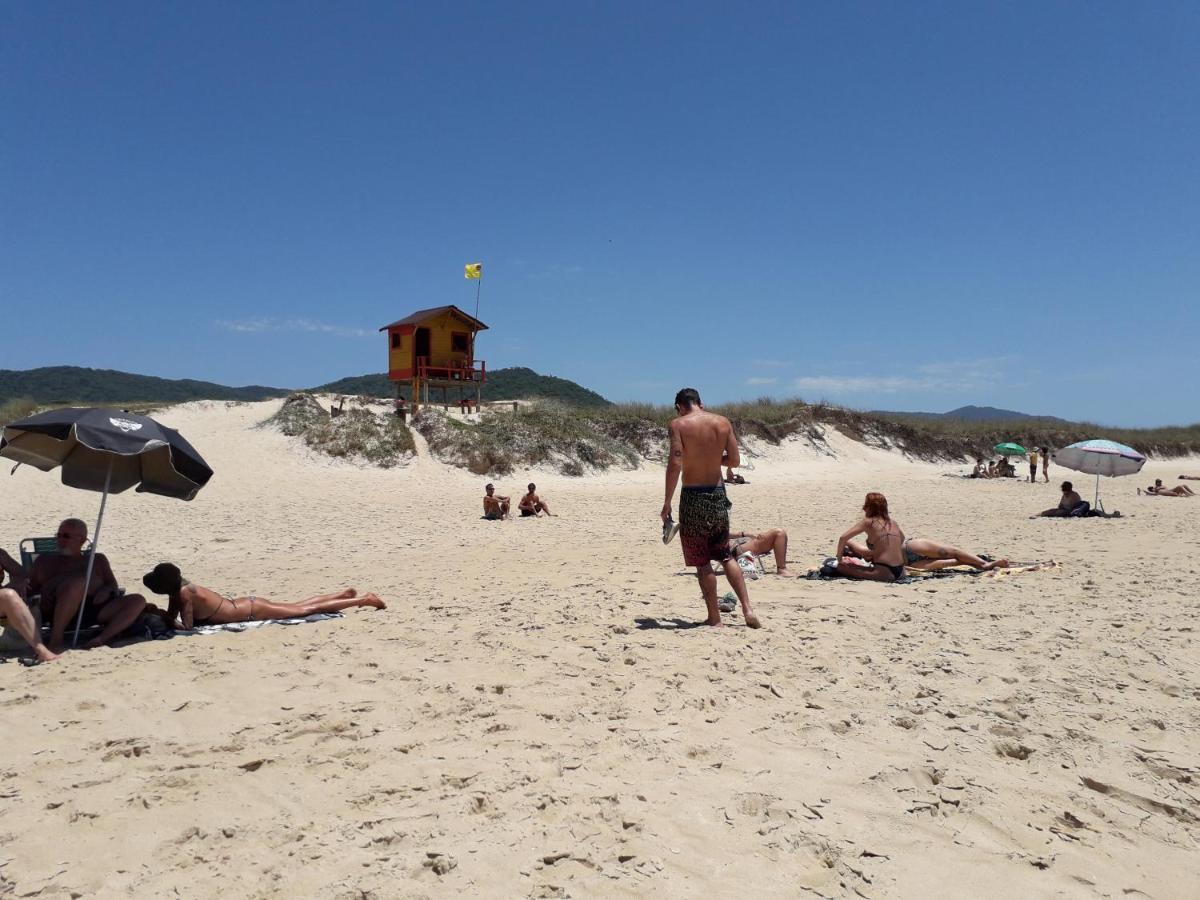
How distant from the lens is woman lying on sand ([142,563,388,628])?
17.9 ft

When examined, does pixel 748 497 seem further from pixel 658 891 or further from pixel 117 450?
pixel 658 891

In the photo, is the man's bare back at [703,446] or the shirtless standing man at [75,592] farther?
the man's bare back at [703,446]

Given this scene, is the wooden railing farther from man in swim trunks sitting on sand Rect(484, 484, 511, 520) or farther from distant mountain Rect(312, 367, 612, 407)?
distant mountain Rect(312, 367, 612, 407)

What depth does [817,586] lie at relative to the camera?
6898 mm

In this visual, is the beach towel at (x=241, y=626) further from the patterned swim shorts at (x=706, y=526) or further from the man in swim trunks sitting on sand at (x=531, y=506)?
the man in swim trunks sitting on sand at (x=531, y=506)

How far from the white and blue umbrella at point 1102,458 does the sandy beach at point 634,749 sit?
281 inches

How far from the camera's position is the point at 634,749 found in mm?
3301

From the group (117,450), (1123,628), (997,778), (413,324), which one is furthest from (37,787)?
(413,324)

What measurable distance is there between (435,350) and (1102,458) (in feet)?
67.7

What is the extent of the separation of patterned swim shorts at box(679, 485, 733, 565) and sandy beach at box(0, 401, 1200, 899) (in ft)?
1.81

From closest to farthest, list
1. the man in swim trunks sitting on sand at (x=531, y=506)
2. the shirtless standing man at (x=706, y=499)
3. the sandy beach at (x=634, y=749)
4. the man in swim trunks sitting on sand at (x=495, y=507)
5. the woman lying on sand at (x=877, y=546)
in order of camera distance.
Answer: the sandy beach at (x=634, y=749) → the shirtless standing man at (x=706, y=499) → the woman lying on sand at (x=877, y=546) → the man in swim trunks sitting on sand at (x=495, y=507) → the man in swim trunks sitting on sand at (x=531, y=506)

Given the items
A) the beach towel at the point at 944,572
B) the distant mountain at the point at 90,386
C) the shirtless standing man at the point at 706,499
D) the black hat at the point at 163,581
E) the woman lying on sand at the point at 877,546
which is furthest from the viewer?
the distant mountain at the point at 90,386

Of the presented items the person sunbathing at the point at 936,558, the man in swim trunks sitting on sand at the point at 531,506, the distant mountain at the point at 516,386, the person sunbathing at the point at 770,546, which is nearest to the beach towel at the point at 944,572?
the person sunbathing at the point at 936,558

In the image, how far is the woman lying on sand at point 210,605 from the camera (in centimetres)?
544
